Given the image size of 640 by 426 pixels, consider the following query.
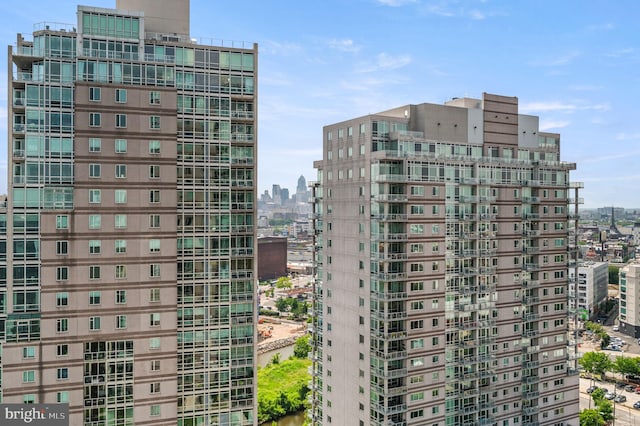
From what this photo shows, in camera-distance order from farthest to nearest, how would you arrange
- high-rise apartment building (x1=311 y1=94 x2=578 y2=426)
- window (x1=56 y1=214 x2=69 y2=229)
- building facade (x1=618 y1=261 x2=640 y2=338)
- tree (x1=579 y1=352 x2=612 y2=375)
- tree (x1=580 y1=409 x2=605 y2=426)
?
1. building facade (x1=618 y1=261 x2=640 y2=338)
2. tree (x1=579 y1=352 x2=612 y2=375)
3. tree (x1=580 y1=409 x2=605 y2=426)
4. high-rise apartment building (x1=311 y1=94 x2=578 y2=426)
5. window (x1=56 y1=214 x2=69 y2=229)

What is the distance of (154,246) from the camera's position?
4891cm

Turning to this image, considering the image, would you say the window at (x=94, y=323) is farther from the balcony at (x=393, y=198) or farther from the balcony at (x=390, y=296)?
the balcony at (x=393, y=198)

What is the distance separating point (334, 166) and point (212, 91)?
2249 cm

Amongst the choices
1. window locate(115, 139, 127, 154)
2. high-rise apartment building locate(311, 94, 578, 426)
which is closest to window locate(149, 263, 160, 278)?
window locate(115, 139, 127, 154)

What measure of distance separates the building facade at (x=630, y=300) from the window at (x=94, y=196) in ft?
499

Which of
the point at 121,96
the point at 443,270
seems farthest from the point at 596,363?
the point at 121,96

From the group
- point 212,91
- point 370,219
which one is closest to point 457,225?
point 370,219

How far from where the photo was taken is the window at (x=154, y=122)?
48812 millimetres

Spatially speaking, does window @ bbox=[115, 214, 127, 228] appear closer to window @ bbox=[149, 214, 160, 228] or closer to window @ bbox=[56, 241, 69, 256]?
window @ bbox=[149, 214, 160, 228]

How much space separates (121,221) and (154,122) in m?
10.2

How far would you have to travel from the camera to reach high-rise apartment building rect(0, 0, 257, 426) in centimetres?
4612

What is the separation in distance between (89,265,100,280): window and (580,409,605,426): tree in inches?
3279

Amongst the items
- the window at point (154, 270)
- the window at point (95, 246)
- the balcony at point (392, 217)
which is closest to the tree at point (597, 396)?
the balcony at point (392, 217)

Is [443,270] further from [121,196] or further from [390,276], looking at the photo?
[121,196]
